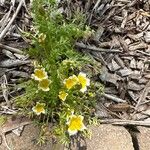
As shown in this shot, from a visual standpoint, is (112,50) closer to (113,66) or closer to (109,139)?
(113,66)

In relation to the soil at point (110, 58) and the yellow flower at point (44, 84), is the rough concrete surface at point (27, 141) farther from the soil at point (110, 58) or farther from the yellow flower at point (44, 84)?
the yellow flower at point (44, 84)

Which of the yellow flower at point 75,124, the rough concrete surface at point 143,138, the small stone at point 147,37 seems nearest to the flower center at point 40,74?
the yellow flower at point 75,124

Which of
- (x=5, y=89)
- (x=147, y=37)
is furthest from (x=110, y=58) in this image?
(x=5, y=89)

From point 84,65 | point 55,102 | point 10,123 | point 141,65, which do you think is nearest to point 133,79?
point 141,65

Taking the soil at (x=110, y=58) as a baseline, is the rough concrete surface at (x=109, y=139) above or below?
below

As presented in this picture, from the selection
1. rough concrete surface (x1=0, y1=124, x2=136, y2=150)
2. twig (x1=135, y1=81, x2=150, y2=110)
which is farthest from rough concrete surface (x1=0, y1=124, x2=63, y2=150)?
twig (x1=135, y1=81, x2=150, y2=110)

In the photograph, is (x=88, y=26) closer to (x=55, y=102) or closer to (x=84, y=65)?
(x=84, y=65)
